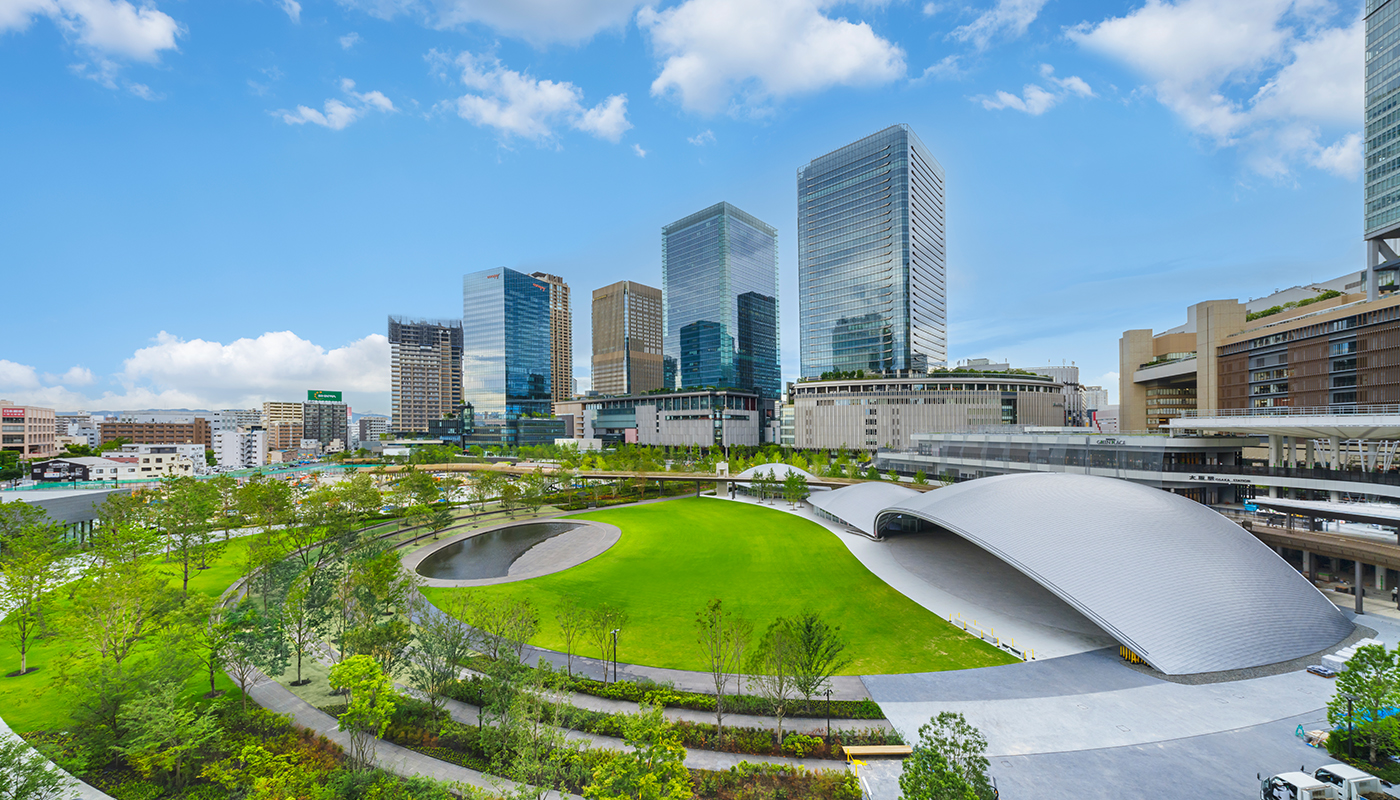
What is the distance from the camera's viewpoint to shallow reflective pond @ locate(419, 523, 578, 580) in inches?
1532

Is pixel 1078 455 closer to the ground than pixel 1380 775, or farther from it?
farther from it

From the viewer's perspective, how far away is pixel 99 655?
18906 mm

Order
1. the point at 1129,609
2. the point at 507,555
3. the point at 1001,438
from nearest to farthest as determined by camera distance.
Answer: the point at 1129,609
the point at 507,555
the point at 1001,438

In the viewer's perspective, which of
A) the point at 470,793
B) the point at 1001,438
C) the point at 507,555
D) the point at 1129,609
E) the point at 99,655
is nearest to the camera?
the point at 470,793

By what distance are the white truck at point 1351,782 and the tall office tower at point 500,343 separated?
502 feet

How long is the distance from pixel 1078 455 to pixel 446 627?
190 feet

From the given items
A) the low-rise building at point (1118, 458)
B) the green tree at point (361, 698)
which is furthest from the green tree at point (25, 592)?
the low-rise building at point (1118, 458)

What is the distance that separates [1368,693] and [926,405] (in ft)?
285

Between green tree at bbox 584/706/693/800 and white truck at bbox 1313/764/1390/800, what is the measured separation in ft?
59.0

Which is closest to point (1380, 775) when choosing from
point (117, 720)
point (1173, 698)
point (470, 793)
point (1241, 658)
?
point (1173, 698)

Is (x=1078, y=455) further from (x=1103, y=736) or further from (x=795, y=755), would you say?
(x=795, y=755)

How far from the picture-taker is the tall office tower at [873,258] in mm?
112500

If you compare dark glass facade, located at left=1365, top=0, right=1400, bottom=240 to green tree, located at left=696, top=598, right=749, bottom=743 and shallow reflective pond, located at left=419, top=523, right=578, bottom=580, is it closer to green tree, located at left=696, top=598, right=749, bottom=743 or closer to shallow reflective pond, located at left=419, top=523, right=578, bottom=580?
green tree, located at left=696, top=598, right=749, bottom=743

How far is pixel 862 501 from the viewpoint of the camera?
50.9m
